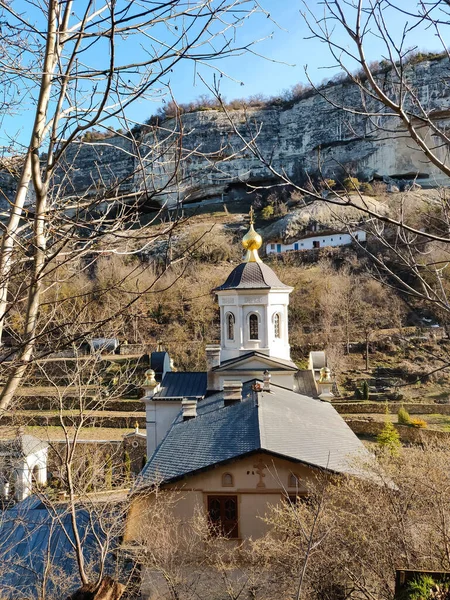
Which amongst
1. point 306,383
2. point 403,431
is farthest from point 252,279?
point 403,431

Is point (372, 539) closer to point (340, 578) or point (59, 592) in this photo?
point (340, 578)

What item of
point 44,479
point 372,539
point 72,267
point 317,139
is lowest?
point 44,479

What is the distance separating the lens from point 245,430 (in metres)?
10.6

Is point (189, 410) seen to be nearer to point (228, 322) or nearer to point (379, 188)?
point (228, 322)

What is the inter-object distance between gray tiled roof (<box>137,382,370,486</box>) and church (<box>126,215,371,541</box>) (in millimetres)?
28

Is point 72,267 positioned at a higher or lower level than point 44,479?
higher

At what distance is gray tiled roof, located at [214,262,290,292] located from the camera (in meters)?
17.2

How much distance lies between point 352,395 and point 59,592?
23829 millimetres

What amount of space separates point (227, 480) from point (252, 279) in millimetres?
9210

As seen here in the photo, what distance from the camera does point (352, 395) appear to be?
2975 cm

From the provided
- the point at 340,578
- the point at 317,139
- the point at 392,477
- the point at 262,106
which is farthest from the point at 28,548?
the point at 262,106

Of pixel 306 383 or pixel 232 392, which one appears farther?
pixel 306 383

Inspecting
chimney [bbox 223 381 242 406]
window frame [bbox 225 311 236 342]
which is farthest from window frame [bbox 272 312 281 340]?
chimney [bbox 223 381 242 406]

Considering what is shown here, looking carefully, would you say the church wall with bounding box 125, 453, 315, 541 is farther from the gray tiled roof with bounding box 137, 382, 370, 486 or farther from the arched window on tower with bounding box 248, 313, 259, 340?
the arched window on tower with bounding box 248, 313, 259, 340
